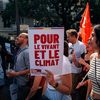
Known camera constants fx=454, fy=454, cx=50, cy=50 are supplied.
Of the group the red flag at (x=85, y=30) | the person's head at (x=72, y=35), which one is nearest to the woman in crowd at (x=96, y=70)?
the person's head at (x=72, y=35)

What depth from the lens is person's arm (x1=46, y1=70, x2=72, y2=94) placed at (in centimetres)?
449

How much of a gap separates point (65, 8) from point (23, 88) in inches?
1630

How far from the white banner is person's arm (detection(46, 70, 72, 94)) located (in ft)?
0.45

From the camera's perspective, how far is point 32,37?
184 inches

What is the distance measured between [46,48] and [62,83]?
0.42 meters

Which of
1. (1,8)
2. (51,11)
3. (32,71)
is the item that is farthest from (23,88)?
(1,8)

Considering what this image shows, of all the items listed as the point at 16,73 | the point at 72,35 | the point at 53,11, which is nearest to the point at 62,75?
the point at 16,73

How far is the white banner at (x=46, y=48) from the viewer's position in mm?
4629

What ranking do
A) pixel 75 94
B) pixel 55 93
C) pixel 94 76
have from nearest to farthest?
pixel 94 76 → pixel 55 93 → pixel 75 94

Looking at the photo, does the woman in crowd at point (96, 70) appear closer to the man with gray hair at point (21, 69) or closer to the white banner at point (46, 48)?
the white banner at point (46, 48)

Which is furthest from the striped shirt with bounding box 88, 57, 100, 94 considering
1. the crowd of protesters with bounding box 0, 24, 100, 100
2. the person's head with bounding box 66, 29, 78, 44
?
the person's head with bounding box 66, 29, 78, 44

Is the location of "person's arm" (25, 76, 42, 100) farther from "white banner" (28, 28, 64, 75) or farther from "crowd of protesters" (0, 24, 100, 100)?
"white banner" (28, 28, 64, 75)

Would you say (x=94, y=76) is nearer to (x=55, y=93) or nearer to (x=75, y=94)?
(x=55, y=93)

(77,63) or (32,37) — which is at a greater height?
(32,37)
